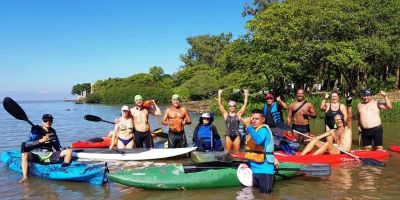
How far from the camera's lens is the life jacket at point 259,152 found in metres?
6.95

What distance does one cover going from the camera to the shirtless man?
1106 cm

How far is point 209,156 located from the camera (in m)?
9.60

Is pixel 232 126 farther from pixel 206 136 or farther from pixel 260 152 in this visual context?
pixel 260 152

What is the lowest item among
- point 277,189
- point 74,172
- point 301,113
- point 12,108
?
point 277,189

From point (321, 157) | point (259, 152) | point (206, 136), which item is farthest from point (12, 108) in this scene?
point (321, 157)

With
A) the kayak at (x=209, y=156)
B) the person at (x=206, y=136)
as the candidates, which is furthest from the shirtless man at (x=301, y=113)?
the kayak at (x=209, y=156)

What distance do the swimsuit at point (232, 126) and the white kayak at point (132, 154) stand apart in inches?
48.8

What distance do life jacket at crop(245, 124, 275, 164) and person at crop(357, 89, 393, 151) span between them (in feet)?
15.2

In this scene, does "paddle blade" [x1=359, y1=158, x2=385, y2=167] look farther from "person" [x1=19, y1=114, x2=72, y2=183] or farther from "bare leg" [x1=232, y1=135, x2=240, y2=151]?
"person" [x1=19, y1=114, x2=72, y2=183]

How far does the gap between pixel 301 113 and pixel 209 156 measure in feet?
9.97

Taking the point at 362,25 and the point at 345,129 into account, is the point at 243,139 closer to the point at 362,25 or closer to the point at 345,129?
the point at 345,129

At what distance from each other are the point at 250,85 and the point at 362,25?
11.1 meters

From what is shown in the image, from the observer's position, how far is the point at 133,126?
11023mm

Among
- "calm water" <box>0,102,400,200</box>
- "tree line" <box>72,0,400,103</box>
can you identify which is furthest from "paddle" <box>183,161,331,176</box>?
"tree line" <box>72,0,400,103</box>
